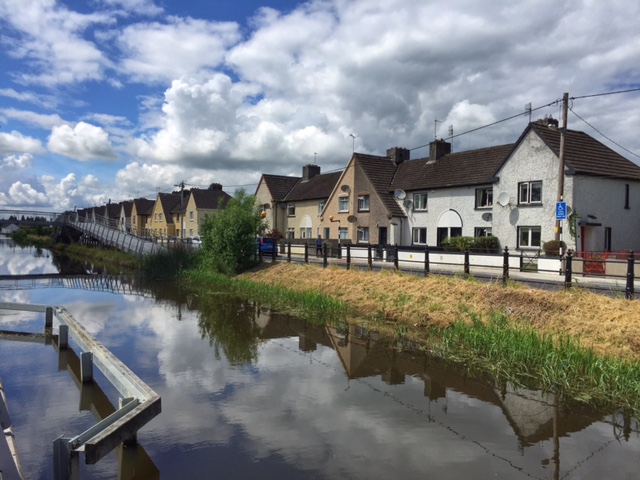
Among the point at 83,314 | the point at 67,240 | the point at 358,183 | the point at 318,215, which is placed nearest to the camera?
the point at 83,314

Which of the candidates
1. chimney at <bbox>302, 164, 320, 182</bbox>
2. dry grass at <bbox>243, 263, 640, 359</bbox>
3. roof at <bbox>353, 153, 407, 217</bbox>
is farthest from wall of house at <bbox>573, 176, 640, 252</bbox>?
chimney at <bbox>302, 164, 320, 182</bbox>

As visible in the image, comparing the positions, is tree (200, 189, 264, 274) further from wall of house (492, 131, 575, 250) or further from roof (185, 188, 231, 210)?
roof (185, 188, 231, 210)

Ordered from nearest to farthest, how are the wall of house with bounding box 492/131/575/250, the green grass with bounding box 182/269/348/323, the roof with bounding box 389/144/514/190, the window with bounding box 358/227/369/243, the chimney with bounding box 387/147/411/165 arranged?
the green grass with bounding box 182/269/348/323 < the wall of house with bounding box 492/131/575/250 < the roof with bounding box 389/144/514/190 < the window with bounding box 358/227/369/243 < the chimney with bounding box 387/147/411/165

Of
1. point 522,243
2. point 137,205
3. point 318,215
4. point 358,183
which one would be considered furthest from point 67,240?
point 522,243

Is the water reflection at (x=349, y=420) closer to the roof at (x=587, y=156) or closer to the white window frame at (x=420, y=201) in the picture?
the roof at (x=587, y=156)

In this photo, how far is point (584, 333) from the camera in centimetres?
1005

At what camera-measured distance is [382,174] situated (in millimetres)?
38062

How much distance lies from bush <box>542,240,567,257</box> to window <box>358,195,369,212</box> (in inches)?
601

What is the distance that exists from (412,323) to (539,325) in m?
3.47

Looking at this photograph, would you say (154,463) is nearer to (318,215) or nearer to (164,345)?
(164,345)

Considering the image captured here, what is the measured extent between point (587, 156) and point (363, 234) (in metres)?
16.3

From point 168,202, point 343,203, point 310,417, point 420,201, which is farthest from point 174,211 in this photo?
point 310,417

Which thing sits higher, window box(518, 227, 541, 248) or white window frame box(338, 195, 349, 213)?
white window frame box(338, 195, 349, 213)

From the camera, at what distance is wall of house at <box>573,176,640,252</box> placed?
2495cm
